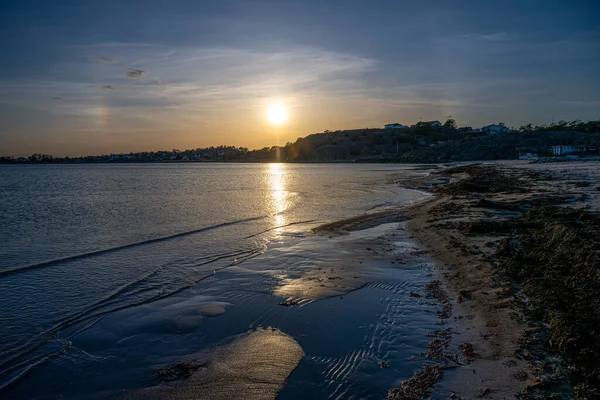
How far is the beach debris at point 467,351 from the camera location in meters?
5.45

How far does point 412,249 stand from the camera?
516 inches

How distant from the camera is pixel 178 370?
18.8 ft

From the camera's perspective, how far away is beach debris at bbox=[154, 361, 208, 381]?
5543 mm

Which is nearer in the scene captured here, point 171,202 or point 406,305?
point 406,305

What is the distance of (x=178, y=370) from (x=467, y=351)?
15.2 ft

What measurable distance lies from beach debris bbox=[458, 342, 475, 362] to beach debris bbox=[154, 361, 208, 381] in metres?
A: 4.12

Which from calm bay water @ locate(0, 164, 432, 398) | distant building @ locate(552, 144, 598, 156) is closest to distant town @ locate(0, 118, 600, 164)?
distant building @ locate(552, 144, 598, 156)

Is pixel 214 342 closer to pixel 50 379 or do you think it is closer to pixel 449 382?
pixel 50 379

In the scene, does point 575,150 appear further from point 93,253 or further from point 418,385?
point 418,385

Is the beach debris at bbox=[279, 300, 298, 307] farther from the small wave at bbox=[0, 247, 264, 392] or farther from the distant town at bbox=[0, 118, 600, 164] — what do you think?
the distant town at bbox=[0, 118, 600, 164]

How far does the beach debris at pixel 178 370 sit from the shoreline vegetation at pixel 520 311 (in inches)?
121

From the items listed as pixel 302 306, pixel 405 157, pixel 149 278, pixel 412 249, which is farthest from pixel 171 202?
pixel 405 157

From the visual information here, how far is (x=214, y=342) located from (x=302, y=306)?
7.35ft

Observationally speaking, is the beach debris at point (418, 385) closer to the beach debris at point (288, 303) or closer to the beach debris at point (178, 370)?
the beach debris at point (178, 370)
